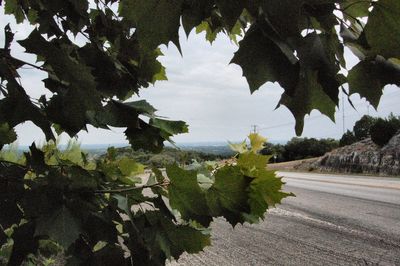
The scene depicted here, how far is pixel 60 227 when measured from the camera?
970 mm

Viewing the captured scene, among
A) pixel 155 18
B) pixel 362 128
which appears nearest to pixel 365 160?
pixel 362 128

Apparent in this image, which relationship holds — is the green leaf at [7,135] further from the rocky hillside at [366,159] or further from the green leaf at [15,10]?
the rocky hillside at [366,159]

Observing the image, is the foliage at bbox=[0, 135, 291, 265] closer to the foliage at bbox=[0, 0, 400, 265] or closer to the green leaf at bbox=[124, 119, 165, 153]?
the foliage at bbox=[0, 0, 400, 265]

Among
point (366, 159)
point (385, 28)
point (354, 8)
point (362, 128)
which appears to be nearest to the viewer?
point (385, 28)

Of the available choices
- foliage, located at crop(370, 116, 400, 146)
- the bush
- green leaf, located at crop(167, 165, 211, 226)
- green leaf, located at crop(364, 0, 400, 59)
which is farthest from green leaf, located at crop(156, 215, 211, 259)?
the bush

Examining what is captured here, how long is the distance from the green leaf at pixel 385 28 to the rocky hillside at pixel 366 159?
76.3ft

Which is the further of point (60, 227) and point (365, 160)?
point (365, 160)

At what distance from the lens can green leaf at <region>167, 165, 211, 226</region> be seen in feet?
3.40

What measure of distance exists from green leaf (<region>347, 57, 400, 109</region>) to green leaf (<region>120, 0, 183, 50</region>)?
0.33 metres

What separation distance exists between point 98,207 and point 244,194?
421mm

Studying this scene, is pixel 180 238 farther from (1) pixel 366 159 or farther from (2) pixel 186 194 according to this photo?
(1) pixel 366 159

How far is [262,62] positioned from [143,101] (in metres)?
0.80

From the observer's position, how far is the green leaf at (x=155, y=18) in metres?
0.56

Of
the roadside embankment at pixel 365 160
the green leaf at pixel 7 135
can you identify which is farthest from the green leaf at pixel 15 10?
the roadside embankment at pixel 365 160
